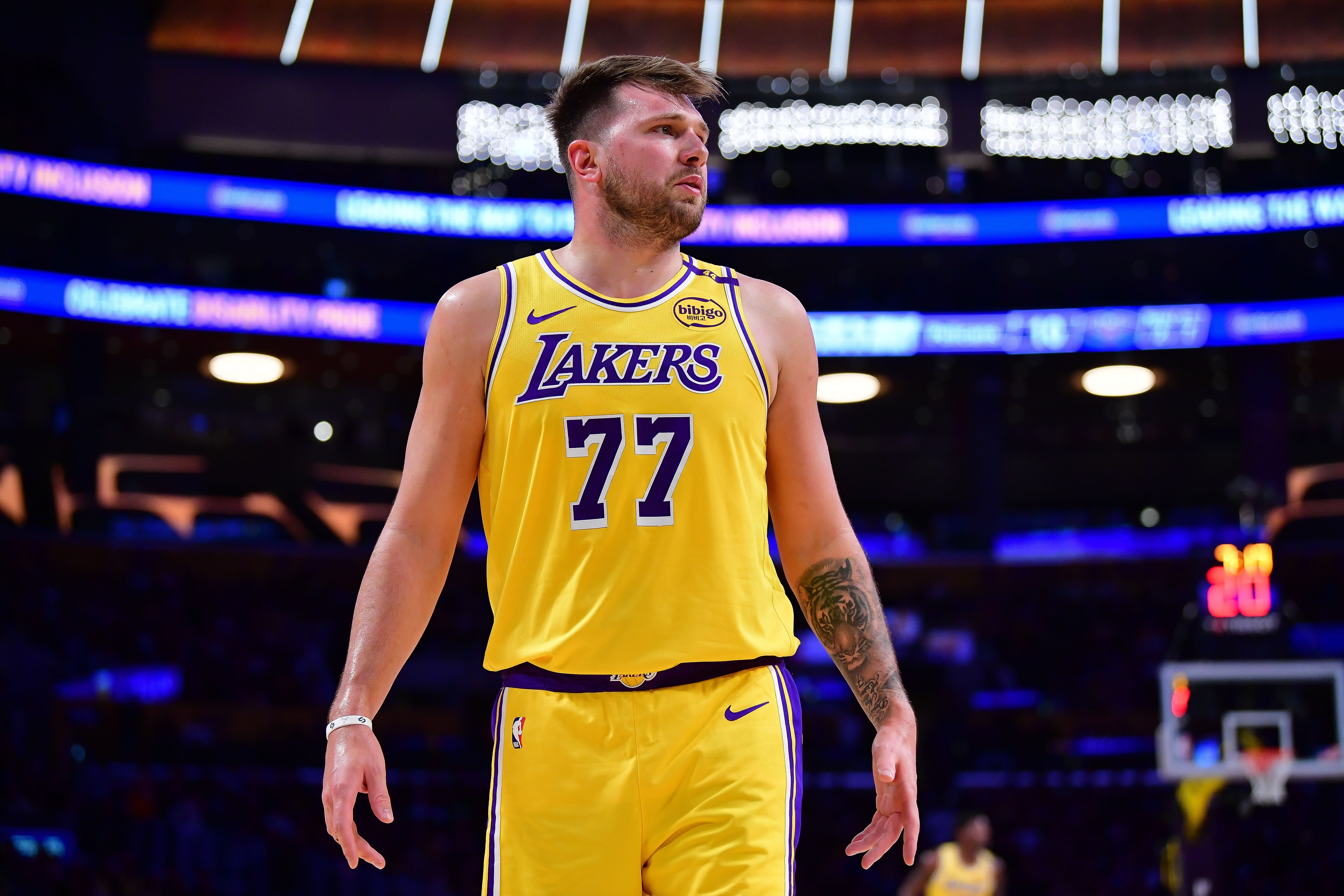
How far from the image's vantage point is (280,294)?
714 inches

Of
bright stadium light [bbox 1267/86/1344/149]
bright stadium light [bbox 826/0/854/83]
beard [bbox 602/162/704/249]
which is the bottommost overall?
beard [bbox 602/162/704/249]

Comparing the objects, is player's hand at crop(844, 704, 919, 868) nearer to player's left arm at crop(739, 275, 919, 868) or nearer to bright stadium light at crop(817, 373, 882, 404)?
player's left arm at crop(739, 275, 919, 868)

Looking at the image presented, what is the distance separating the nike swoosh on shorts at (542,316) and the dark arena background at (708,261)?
12175 millimetres

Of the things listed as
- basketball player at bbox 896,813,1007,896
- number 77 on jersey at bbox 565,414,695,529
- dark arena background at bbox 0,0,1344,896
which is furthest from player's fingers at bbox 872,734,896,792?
dark arena background at bbox 0,0,1344,896

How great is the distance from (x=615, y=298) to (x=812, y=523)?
0.64m

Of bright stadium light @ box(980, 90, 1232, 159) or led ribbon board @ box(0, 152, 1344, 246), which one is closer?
led ribbon board @ box(0, 152, 1344, 246)

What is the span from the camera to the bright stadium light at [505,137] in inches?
793

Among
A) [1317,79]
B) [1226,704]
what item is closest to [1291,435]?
[1317,79]

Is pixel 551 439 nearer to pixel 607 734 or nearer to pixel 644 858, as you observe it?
pixel 607 734

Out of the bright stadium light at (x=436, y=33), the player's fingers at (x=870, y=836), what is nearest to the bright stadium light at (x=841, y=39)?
the bright stadium light at (x=436, y=33)

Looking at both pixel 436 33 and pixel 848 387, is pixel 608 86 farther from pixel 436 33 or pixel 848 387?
pixel 436 33

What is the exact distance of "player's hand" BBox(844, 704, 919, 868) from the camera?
2547mm

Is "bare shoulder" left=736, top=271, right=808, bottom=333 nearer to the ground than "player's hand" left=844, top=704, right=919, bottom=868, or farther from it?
farther from it

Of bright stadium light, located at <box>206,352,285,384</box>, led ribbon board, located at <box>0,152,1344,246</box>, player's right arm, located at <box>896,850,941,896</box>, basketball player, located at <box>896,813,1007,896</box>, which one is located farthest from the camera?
bright stadium light, located at <box>206,352,285,384</box>
